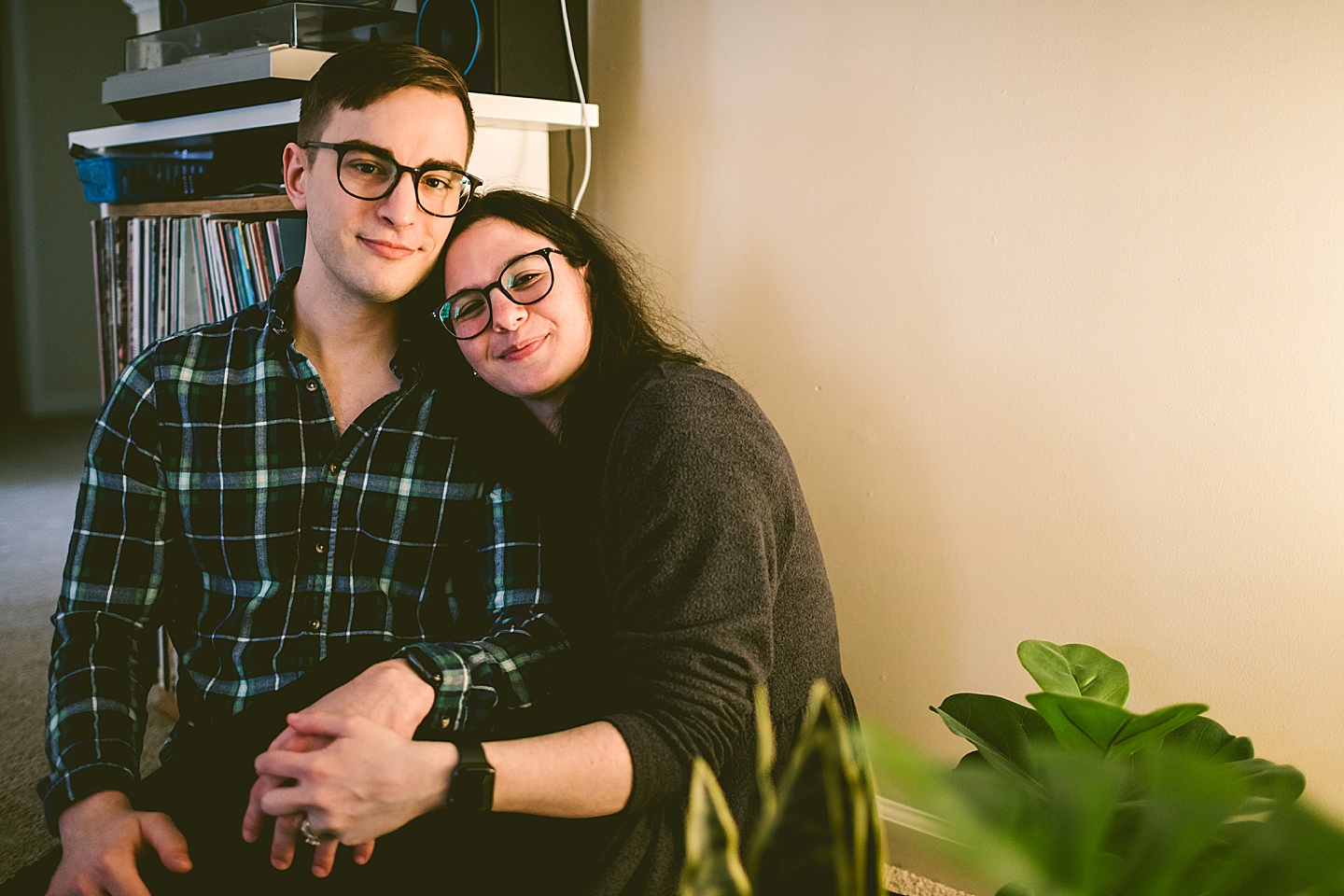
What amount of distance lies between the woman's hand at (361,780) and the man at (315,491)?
0.25 m

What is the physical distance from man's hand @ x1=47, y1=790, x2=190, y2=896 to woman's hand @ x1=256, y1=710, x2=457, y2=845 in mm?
164

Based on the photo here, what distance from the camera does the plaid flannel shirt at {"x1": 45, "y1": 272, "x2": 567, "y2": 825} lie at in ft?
3.70

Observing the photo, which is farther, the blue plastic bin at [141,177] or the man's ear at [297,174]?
the blue plastic bin at [141,177]

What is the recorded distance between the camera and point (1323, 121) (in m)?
1.11

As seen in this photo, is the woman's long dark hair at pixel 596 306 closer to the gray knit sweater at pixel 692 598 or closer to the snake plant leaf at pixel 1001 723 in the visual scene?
the gray knit sweater at pixel 692 598

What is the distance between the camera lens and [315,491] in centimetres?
116

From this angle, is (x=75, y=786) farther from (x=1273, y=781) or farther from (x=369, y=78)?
(x=1273, y=781)

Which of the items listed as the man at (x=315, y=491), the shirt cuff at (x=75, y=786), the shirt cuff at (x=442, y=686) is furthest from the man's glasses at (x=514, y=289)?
the shirt cuff at (x=75, y=786)

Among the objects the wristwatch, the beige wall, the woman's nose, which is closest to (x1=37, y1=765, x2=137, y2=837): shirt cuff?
the wristwatch

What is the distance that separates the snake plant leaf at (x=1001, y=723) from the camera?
1024 millimetres

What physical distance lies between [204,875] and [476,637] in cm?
39

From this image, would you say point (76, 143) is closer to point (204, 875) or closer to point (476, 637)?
point (476, 637)

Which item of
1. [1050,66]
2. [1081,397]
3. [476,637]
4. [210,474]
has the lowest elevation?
[476,637]

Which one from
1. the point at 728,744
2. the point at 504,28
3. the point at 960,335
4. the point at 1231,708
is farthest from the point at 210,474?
the point at 1231,708
